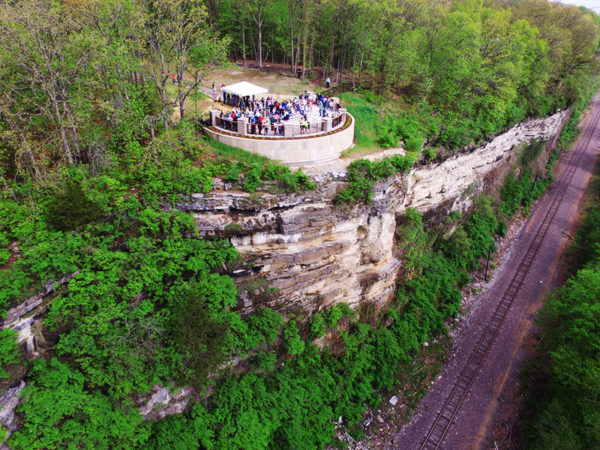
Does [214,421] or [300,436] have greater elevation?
[214,421]

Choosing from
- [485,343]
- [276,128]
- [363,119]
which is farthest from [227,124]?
[485,343]

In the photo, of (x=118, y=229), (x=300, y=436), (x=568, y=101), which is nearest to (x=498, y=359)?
(x=300, y=436)

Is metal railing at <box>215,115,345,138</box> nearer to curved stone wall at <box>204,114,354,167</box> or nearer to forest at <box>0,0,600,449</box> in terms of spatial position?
curved stone wall at <box>204,114,354,167</box>

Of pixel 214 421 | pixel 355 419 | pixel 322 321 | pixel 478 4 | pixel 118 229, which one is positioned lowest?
pixel 355 419

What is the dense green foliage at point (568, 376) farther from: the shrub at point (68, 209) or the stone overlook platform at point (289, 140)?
the shrub at point (68, 209)

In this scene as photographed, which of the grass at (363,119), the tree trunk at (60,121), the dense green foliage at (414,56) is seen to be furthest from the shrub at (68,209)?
the dense green foliage at (414,56)

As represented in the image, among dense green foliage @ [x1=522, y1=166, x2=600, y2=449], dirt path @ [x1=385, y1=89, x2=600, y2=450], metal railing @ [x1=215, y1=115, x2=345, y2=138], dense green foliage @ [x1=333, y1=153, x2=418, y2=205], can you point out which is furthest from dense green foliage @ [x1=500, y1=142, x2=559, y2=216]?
metal railing @ [x1=215, y1=115, x2=345, y2=138]

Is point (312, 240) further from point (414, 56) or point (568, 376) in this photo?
point (414, 56)

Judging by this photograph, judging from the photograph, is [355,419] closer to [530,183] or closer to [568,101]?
[530,183]
